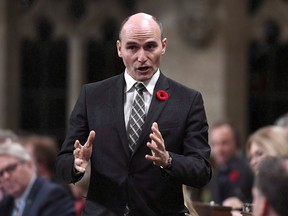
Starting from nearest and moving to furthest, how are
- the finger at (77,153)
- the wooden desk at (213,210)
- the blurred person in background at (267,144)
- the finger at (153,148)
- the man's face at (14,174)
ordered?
the finger at (153,148), the finger at (77,153), the wooden desk at (213,210), the blurred person in background at (267,144), the man's face at (14,174)

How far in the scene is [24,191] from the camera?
6734mm

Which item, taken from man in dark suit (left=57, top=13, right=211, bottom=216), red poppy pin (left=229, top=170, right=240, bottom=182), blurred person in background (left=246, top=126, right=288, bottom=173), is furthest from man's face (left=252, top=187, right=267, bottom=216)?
red poppy pin (left=229, top=170, right=240, bottom=182)

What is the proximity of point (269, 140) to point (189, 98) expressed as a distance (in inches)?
81.5

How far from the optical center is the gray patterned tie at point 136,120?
4.25 m

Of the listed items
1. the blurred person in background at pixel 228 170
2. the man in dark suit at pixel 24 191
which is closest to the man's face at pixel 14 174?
the man in dark suit at pixel 24 191

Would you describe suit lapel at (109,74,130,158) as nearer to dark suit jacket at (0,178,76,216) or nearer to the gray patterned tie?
the gray patterned tie

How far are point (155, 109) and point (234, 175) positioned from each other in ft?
15.1

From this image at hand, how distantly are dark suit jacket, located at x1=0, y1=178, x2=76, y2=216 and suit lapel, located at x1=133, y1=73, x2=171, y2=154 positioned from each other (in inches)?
89.8

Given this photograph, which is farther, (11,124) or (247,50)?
(11,124)

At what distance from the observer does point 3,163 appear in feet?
21.5

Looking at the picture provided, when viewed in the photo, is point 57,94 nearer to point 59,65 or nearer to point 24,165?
point 59,65

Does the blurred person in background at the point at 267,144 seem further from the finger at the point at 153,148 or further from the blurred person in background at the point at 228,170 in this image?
the finger at the point at 153,148

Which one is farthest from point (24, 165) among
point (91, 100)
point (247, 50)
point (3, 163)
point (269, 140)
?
point (247, 50)

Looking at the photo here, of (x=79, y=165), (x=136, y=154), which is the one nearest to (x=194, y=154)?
(x=136, y=154)
